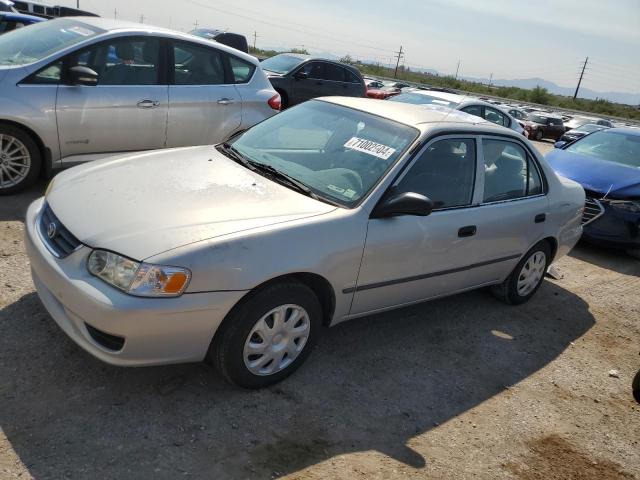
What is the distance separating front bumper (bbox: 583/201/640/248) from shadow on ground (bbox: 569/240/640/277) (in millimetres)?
229

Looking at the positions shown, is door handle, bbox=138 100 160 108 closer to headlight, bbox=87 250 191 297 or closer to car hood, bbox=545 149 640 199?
headlight, bbox=87 250 191 297

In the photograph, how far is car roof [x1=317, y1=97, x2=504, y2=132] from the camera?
12.8 ft

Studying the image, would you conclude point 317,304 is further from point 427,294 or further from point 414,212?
point 427,294

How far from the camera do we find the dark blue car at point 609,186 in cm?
670

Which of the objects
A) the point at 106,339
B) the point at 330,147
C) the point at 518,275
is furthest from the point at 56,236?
the point at 518,275

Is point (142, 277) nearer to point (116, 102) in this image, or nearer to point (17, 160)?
point (17, 160)

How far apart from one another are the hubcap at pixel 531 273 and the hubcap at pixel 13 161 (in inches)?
182

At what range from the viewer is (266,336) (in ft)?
10.0

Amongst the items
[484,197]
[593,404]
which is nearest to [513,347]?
[593,404]

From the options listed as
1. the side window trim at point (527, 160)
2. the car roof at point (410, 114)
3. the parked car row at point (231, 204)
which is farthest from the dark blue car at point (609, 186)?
the car roof at point (410, 114)

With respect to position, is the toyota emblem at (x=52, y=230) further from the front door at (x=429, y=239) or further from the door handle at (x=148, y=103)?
the door handle at (x=148, y=103)

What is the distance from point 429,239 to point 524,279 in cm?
171

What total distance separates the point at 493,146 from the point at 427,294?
1.31 metres

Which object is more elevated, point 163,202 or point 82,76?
point 82,76
